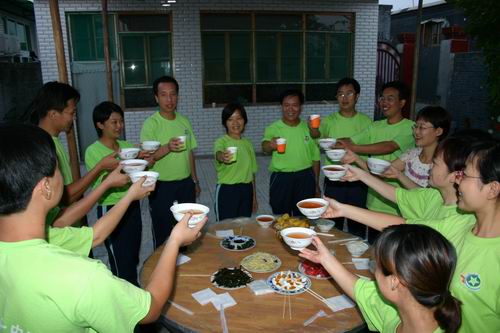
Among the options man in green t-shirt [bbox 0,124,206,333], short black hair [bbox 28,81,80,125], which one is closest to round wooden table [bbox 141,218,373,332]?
man in green t-shirt [bbox 0,124,206,333]

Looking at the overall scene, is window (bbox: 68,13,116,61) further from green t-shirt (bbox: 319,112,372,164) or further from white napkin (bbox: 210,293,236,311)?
white napkin (bbox: 210,293,236,311)

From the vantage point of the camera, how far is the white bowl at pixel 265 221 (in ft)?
11.1

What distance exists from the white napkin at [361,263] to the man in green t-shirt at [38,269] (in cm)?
175

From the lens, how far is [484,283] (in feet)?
5.88

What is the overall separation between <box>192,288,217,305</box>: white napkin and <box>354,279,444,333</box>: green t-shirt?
0.88 m

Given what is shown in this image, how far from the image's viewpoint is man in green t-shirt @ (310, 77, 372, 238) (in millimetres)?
4391

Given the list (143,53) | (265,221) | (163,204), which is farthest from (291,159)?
(143,53)

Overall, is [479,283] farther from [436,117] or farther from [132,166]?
[132,166]

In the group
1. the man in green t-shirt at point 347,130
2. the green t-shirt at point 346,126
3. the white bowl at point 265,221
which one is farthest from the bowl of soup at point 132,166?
the green t-shirt at point 346,126

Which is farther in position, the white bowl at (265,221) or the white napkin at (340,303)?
the white bowl at (265,221)

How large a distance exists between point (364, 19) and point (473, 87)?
17.9 ft

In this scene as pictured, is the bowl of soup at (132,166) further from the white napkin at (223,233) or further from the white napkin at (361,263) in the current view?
the white napkin at (361,263)

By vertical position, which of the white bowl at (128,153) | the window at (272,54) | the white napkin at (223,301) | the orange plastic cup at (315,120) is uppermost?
the window at (272,54)

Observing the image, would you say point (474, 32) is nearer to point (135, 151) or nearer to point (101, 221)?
point (135, 151)
